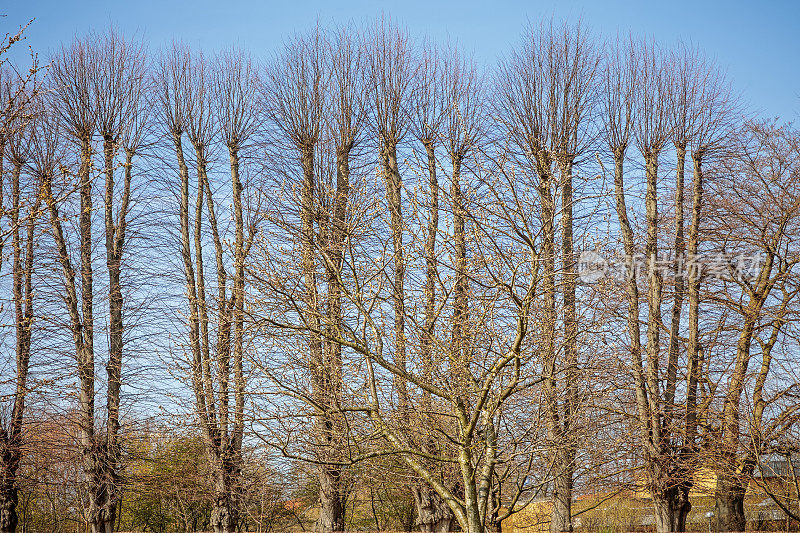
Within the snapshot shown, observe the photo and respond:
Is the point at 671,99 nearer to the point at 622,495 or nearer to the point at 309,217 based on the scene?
the point at 622,495

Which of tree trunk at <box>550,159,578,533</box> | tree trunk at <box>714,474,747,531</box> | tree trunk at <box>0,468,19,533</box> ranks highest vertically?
tree trunk at <box>550,159,578,533</box>

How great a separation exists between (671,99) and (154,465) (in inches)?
566

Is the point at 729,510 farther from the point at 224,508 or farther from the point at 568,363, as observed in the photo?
the point at 224,508

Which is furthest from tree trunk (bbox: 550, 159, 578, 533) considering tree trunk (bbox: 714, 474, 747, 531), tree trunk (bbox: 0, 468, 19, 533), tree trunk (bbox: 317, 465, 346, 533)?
tree trunk (bbox: 0, 468, 19, 533)

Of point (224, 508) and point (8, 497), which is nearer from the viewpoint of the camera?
point (8, 497)

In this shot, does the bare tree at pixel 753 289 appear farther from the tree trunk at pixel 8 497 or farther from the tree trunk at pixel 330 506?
the tree trunk at pixel 8 497

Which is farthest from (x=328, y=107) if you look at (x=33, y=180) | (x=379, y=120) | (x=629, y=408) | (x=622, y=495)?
(x=622, y=495)

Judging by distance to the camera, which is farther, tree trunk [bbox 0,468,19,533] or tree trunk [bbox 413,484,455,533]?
tree trunk [bbox 0,468,19,533]

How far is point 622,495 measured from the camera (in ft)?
42.9

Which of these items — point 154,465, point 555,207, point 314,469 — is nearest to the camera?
point 555,207

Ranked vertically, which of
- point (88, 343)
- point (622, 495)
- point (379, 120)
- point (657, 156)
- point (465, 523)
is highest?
point (379, 120)

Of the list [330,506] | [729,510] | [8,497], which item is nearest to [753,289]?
[729,510]

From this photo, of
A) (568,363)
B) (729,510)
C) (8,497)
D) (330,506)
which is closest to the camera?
(568,363)

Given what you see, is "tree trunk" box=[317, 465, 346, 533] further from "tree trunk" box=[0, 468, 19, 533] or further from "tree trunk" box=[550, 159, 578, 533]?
"tree trunk" box=[0, 468, 19, 533]
